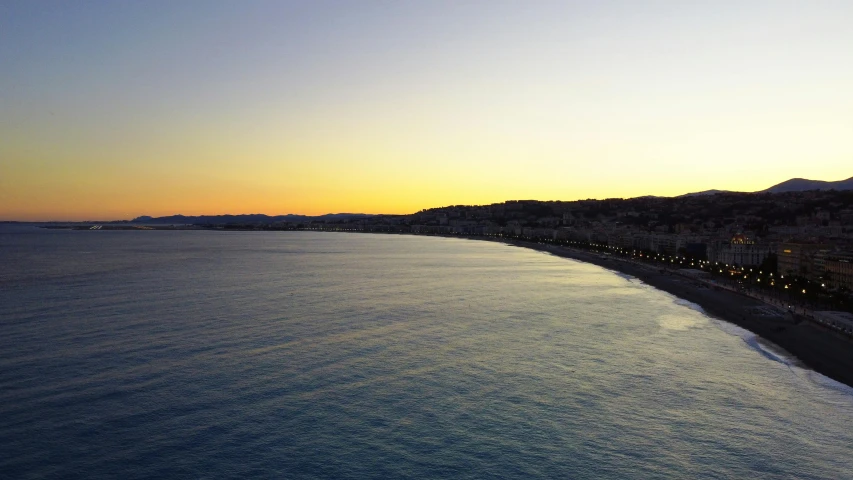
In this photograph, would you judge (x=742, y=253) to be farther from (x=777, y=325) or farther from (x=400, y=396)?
(x=400, y=396)

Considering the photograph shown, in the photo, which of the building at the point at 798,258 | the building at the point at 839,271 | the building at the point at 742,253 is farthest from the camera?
the building at the point at 742,253

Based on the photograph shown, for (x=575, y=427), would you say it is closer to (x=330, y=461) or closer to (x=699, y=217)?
(x=330, y=461)

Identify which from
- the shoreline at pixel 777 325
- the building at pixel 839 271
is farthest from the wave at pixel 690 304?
the building at pixel 839 271

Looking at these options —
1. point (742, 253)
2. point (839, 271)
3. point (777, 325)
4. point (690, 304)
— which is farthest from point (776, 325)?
point (742, 253)

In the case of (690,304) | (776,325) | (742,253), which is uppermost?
(742,253)

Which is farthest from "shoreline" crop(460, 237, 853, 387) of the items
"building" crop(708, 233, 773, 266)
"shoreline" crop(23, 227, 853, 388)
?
"building" crop(708, 233, 773, 266)

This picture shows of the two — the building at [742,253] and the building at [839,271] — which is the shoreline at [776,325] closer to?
the building at [839,271]
